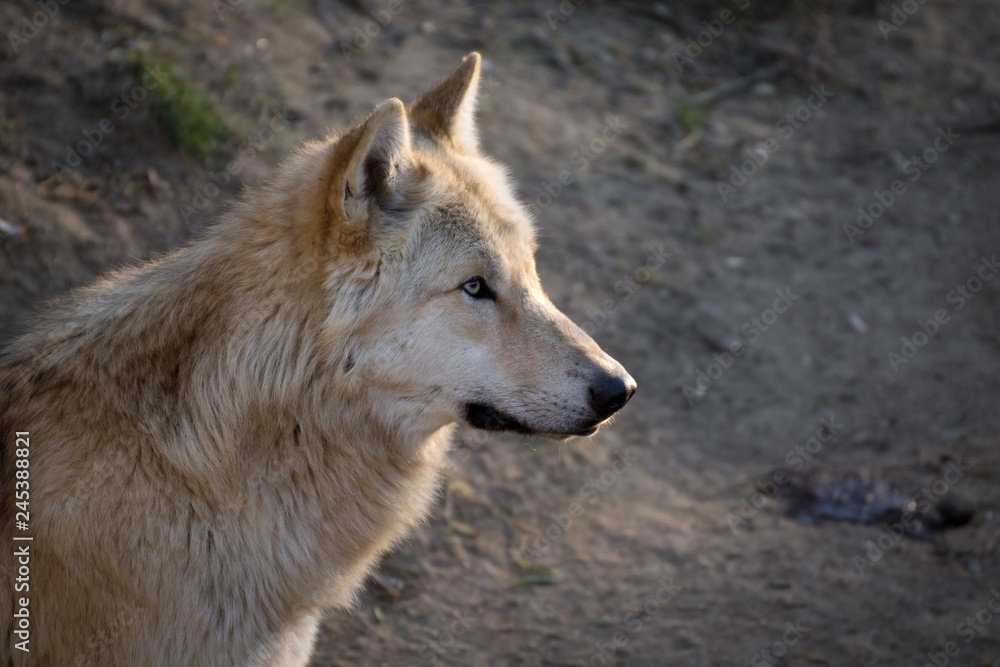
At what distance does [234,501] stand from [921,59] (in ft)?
33.8

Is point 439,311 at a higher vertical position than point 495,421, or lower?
higher

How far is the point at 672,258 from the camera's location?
7453mm

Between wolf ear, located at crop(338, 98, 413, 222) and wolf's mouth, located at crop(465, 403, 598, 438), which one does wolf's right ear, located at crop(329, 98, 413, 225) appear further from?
wolf's mouth, located at crop(465, 403, 598, 438)

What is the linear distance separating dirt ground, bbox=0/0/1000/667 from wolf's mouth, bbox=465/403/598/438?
184 cm

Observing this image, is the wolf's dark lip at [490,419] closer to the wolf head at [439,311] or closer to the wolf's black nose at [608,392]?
the wolf head at [439,311]

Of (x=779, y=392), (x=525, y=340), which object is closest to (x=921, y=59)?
(x=779, y=392)

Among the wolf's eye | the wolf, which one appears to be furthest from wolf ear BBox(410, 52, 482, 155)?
the wolf's eye

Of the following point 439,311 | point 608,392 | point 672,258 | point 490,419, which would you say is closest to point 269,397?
point 439,311

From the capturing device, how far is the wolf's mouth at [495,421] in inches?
134

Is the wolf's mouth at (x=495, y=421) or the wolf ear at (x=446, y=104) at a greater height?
the wolf ear at (x=446, y=104)

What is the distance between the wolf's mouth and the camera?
11.1 ft

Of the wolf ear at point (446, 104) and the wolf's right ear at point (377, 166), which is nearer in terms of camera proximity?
the wolf's right ear at point (377, 166)

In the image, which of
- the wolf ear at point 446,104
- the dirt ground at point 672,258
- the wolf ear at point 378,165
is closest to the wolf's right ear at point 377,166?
the wolf ear at point 378,165

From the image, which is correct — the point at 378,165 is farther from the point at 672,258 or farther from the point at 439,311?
the point at 672,258
